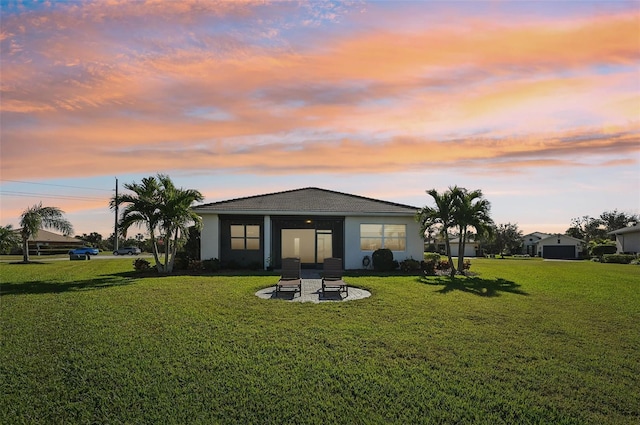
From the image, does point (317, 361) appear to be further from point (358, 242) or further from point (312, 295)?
point (358, 242)

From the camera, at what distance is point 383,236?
79.9ft

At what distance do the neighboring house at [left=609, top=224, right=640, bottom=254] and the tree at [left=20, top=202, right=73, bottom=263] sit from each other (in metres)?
54.2

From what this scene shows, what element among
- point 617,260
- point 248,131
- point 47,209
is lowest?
point 617,260

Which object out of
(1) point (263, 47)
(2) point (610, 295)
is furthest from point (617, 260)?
(1) point (263, 47)

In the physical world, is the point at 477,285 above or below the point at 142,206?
below

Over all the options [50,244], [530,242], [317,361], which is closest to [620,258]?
[530,242]

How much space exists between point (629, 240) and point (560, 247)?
57.4ft

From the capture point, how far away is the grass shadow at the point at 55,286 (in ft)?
51.4

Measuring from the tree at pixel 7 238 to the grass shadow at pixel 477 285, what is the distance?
31272 mm

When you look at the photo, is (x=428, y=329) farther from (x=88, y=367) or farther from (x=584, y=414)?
(x=88, y=367)

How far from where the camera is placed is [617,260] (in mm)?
40719

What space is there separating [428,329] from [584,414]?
4.03 metres

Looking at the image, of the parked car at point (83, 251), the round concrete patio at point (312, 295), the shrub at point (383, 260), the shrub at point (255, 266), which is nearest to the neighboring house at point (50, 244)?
the parked car at point (83, 251)

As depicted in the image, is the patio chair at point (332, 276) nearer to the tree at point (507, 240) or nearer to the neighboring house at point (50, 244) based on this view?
the neighboring house at point (50, 244)
